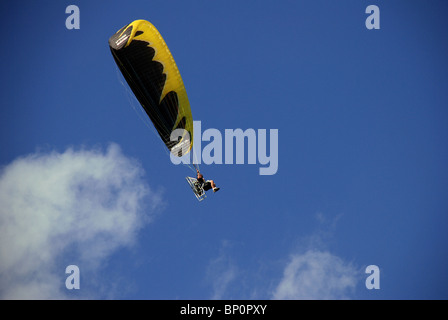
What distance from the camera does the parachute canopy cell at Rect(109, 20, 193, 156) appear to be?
38.1m

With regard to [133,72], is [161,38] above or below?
above

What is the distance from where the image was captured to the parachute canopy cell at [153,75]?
125 ft

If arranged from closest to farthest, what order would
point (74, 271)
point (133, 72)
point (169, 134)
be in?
point (133, 72) → point (169, 134) → point (74, 271)

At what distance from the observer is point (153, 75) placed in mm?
38812
